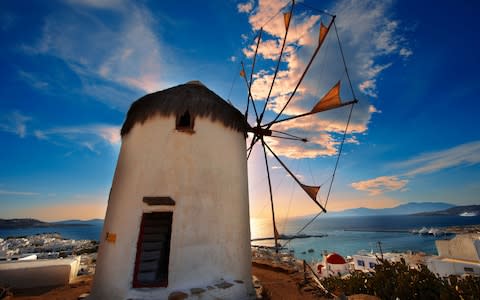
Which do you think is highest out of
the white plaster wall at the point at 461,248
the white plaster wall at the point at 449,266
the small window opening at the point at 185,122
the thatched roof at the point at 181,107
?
the thatched roof at the point at 181,107

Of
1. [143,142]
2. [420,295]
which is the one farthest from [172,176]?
[420,295]

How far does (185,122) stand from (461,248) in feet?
109

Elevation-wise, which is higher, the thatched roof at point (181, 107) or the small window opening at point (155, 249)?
the thatched roof at point (181, 107)

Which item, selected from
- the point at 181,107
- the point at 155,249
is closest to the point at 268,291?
the point at 155,249

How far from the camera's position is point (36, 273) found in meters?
9.67

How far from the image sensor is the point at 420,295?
744 centimetres

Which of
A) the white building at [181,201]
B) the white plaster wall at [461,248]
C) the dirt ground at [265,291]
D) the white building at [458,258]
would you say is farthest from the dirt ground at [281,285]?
the white plaster wall at [461,248]

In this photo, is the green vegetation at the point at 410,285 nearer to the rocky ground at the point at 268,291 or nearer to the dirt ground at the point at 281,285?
the rocky ground at the point at 268,291

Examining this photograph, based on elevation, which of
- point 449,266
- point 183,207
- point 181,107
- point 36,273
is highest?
point 181,107

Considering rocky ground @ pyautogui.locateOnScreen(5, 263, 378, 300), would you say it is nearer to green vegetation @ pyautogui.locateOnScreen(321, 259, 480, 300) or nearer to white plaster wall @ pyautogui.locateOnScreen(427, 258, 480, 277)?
green vegetation @ pyautogui.locateOnScreen(321, 259, 480, 300)

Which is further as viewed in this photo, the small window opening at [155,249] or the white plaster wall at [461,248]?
the white plaster wall at [461,248]

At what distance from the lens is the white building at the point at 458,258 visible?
20105mm

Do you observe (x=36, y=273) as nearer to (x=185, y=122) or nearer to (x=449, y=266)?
(x=185, y=122)

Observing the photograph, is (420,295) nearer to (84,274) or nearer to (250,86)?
(250,86)
